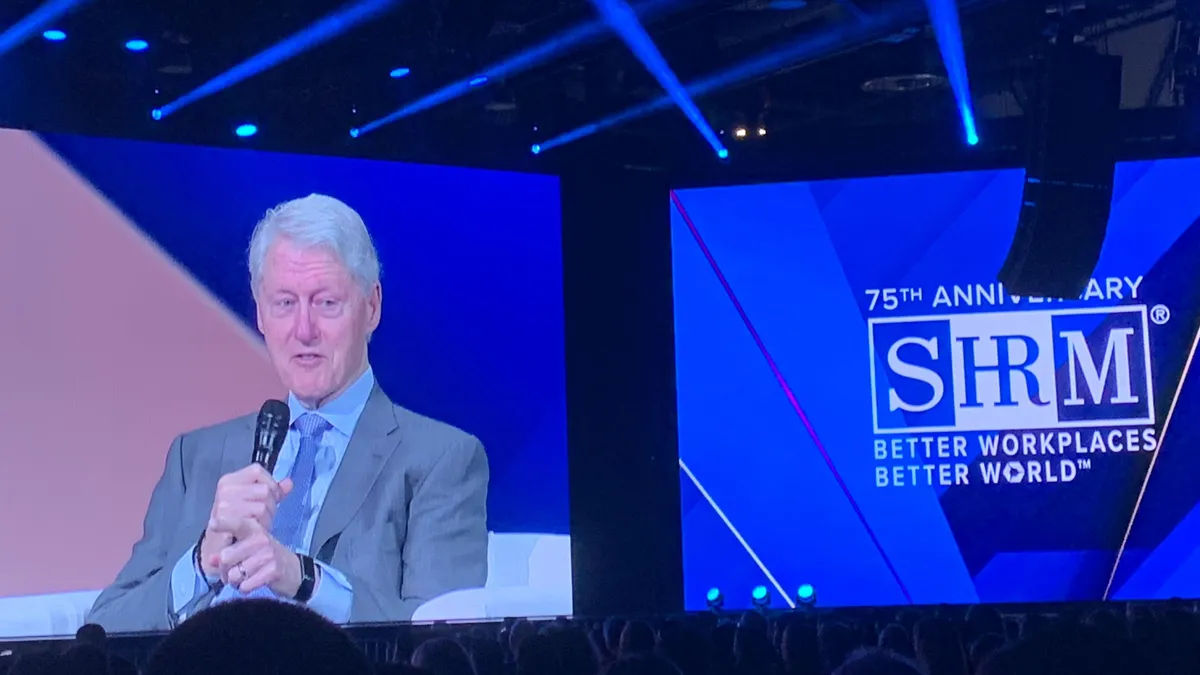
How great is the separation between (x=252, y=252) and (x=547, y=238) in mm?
1749

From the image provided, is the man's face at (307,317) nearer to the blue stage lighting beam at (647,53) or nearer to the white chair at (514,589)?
the white chair at (514,589)

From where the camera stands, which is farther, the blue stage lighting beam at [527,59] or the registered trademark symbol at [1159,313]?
the registered trademark symbol at [1159,313]

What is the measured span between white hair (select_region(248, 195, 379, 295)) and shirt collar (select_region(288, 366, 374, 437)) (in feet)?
1.76

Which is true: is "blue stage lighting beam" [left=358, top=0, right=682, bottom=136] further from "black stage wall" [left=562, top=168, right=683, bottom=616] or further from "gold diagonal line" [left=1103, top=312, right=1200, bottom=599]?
"gold diagonal line" [left=1103, top=312, right=1200, bottom=599]

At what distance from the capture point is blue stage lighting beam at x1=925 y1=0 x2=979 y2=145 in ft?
24.3

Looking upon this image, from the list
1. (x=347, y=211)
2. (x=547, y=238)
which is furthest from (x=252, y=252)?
(x=547, y=238)

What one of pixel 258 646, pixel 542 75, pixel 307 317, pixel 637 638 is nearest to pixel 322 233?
pixel 307 317

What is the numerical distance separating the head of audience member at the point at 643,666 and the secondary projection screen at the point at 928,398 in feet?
20.6

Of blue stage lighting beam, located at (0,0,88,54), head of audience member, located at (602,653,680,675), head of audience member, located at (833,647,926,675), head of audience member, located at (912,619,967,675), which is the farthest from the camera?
blue stage lighting beam, located at (0,0,88,54)

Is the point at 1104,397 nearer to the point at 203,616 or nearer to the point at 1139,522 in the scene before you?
the point at 1139,522

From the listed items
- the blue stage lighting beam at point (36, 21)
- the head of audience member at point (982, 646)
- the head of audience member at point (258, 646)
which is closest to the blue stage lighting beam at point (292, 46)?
the blue stage lighting beam at point (36, 21)

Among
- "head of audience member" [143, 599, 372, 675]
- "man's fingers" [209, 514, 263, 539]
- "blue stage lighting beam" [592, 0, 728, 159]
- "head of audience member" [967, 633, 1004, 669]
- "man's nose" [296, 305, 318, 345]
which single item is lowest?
"head of audience member" [967, 633, 1004, 669]

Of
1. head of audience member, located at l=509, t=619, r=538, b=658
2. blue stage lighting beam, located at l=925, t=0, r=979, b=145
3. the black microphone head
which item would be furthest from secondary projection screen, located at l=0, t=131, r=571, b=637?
blue stage lighting beam, located at l=925, t=0, r=979, b=145

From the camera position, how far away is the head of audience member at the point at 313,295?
24.0ft
